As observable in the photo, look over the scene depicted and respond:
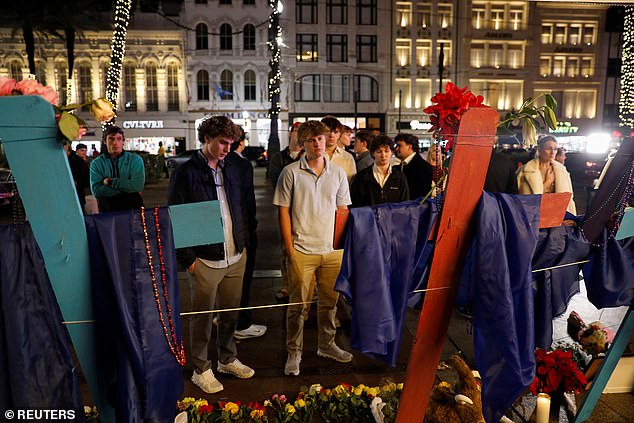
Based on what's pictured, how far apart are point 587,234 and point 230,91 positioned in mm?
42652

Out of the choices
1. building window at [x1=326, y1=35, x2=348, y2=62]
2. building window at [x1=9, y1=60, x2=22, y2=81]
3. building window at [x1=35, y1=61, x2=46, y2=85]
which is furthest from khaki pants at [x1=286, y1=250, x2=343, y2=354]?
building window at [x1=9, y1=60, x2=22, y2=81]

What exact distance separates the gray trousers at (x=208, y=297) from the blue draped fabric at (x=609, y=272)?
95.5 inches

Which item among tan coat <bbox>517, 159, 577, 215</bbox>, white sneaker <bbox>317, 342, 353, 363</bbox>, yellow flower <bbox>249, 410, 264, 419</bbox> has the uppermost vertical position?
tan coat <bbox>517, 159, 577, 215</bbox>

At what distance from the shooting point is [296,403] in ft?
11.3

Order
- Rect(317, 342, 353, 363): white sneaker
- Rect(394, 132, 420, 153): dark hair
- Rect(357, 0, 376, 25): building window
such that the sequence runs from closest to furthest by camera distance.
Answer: Rect(317, 342, 353, 363): white sneaker, Rect(394, 132, 420, 153): dark hair, Rect(357, 0, 376, 25): building window

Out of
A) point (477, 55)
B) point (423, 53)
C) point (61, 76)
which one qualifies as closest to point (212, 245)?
point (423, 53)

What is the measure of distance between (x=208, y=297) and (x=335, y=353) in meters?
1.28

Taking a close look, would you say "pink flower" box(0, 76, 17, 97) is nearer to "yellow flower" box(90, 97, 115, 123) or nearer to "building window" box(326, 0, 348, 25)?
"yellow flower" box(90, 97, 115, 123)

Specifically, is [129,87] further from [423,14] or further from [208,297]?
[208,297]

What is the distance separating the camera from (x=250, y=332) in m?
5.26

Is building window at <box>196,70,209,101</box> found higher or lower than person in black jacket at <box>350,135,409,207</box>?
higher

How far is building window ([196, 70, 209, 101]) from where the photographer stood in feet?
142

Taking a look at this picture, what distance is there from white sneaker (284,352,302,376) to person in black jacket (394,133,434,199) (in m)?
2.66

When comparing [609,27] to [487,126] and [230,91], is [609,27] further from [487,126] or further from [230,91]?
[487,126]
